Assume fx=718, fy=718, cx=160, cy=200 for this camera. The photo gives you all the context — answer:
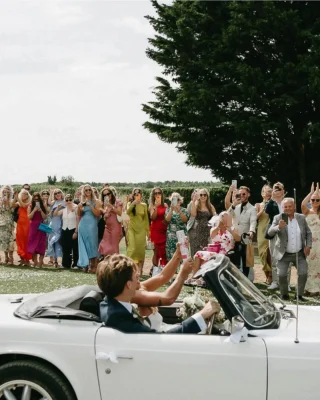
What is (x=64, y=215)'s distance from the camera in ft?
58.1

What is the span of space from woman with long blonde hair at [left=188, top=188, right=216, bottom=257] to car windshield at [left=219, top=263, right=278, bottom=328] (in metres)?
8.85

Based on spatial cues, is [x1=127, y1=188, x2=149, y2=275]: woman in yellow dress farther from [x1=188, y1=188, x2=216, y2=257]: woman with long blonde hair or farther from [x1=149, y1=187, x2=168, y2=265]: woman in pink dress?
[x1=188, y1=188, x2=216, y2=257]: woman with long blonde hair

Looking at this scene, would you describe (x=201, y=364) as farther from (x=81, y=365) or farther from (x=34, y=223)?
(x=34, y=223)

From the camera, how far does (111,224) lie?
16406 mm

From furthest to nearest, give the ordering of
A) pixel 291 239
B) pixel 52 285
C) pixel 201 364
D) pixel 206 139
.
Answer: pixel 206 139 < pixel 52 285 < pixel 291 239 < pixel 201 364

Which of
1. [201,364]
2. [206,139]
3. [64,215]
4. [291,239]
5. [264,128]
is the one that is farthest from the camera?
[206,139]

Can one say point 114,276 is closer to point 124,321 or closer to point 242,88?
point 124,321

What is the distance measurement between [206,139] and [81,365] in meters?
26.0

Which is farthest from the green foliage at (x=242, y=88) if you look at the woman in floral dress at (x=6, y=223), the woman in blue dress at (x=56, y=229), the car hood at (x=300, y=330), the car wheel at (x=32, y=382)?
the car wheel at (x=32, y=382)

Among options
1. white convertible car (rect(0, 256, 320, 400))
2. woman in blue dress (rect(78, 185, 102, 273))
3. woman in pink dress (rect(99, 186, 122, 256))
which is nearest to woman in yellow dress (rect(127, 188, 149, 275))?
woman in pink dress (rect(99, 186, 122, 256))

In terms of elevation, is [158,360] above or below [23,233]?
below

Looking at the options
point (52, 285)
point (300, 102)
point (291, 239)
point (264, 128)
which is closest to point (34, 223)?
Answer: point (52, 285)

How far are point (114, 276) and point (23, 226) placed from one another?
1345 cm

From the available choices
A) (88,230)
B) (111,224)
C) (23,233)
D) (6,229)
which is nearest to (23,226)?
(23,233)
